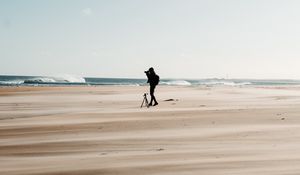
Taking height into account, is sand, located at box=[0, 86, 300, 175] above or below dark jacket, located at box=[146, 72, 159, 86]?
below

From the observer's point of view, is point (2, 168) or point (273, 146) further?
point (273, 146)

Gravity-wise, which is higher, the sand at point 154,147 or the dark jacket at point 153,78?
the dark jacket at point 153,78

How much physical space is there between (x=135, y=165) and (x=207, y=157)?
51.2 inches

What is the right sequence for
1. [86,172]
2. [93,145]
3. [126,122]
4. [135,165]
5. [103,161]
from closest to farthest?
[86,172] < [135,165] < [103,161] < [93,145] < [126,122]

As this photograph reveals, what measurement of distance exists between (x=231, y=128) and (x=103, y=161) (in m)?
5.28

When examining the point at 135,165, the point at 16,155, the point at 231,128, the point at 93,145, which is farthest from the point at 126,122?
the point at 135,165

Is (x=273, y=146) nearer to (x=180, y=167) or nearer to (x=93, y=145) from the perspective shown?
(x=180, y=167)

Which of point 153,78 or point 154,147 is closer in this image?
point 154,147

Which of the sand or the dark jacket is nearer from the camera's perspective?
Answer: the sand

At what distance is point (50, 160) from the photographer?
7.23 meters

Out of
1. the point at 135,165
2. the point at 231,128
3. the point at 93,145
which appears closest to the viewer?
the point at 135,165

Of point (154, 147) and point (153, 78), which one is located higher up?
point (153, 78)

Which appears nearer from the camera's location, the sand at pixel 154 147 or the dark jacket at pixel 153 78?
the sand at pixel 154 147

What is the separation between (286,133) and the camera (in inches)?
401
